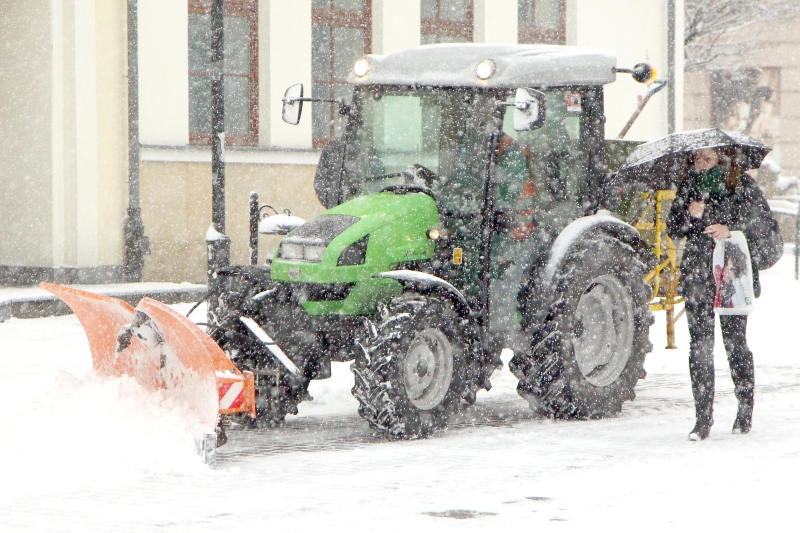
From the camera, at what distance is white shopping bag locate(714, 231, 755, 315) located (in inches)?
317

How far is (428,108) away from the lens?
8.80 m

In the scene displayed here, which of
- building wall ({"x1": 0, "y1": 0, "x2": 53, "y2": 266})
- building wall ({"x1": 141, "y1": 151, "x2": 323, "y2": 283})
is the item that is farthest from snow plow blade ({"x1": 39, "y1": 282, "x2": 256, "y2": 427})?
building wall ({"x1": 141, "y1": 151, "x2": 323, "y2": 283})

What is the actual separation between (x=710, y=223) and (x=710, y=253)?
0.17 meters

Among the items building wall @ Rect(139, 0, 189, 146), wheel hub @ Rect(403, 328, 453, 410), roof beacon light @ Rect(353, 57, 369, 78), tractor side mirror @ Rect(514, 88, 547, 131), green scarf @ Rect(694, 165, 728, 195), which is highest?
building wall @ Rect(139, 0, 189, 146)

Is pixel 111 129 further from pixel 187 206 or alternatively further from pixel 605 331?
pixel 605 331

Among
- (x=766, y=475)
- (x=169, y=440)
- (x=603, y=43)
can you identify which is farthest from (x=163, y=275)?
(x=766, y=475)

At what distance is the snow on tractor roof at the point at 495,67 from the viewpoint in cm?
862

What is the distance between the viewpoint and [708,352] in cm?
816

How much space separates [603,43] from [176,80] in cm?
804

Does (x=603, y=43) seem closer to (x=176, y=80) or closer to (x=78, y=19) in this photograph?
(x=176, y=80)

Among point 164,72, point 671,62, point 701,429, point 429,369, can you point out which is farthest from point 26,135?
point 671,62

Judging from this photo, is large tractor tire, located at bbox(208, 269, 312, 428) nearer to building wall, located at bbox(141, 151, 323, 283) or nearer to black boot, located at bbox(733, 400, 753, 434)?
black boot, located at bbox(733, 400, 753, 434)

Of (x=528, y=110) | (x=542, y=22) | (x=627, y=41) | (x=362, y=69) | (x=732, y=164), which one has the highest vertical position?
(x=542, y=22)

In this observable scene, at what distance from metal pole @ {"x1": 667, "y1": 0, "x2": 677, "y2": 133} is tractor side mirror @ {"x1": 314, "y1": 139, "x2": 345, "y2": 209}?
14.6 meters
